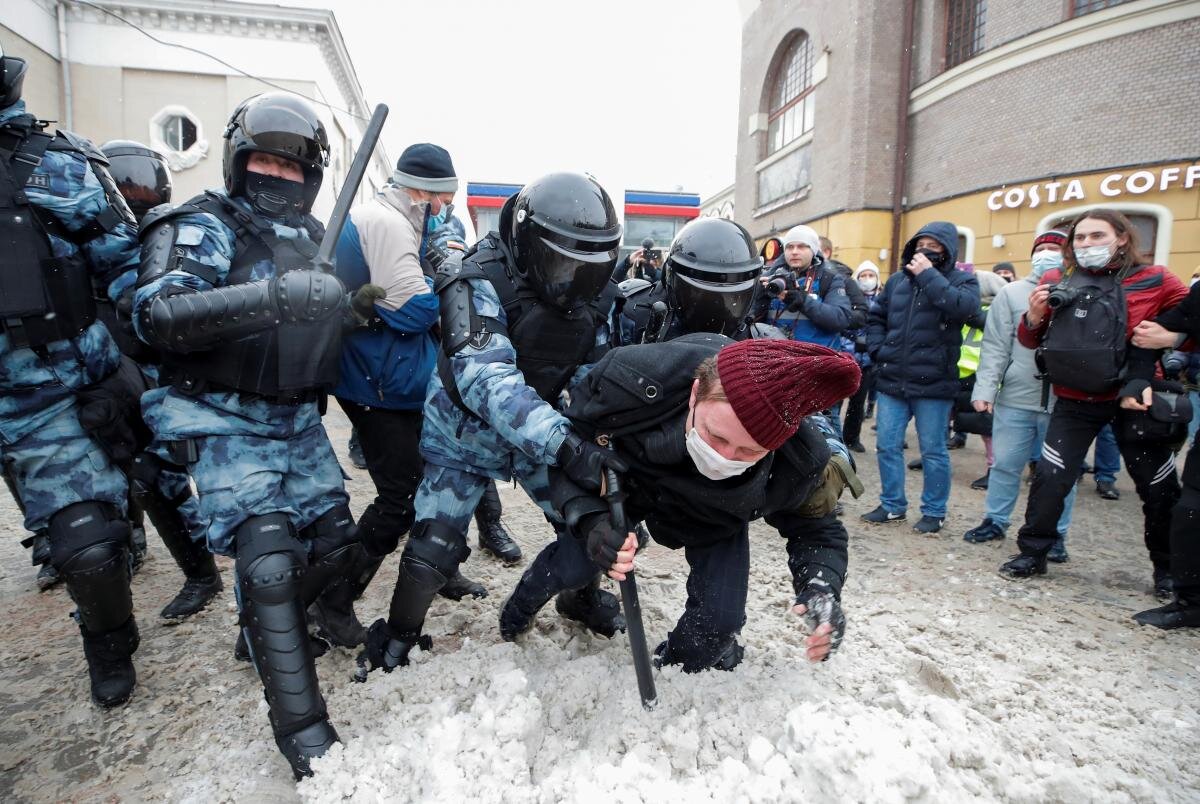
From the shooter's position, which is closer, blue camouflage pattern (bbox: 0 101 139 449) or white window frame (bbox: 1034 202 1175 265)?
blue camouflage pattern (bbox: 0 101 139 449)

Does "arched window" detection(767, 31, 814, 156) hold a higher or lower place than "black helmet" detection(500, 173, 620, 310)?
higher

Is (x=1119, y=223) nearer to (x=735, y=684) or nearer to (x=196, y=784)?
(x=735, y=684)

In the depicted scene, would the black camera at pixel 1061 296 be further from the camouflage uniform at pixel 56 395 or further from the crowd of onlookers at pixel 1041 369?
the camouflage uniform at pixel 56 395

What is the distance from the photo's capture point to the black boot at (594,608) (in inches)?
105

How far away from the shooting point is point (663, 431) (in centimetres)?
198

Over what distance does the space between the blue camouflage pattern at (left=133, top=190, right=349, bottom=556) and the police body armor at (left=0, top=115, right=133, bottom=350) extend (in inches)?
15.4

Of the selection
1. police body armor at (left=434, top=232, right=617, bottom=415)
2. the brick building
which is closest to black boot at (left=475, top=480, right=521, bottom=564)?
police body armor at (left=434, top=232, right=617, bottom=415)

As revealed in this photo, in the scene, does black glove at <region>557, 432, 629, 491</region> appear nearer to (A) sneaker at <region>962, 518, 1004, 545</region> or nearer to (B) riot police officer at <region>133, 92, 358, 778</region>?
(B) riot police officer at <region>133, 92, 358, 778</region>

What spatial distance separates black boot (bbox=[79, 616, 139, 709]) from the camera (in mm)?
2217

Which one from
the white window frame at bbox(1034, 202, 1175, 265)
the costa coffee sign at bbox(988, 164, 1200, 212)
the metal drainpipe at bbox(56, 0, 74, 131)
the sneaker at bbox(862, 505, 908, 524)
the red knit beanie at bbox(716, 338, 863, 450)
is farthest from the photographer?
the metal drainpipe at bbox(56, 0, 74, 131)

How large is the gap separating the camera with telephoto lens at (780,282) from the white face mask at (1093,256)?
1583 millimetres

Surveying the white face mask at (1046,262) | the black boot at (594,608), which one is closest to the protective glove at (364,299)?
the black boot at (594,608)

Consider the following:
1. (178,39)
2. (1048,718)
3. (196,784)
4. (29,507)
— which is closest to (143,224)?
(29,507)

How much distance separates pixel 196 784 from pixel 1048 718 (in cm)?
261
